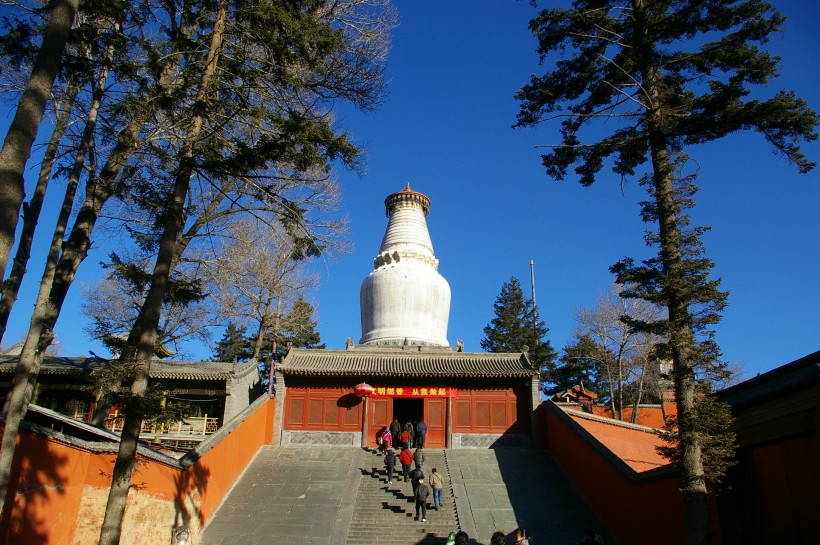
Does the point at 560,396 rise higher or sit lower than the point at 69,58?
lower

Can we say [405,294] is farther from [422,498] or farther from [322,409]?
[422,498]

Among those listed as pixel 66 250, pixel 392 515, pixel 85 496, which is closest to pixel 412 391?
pixel 392 515

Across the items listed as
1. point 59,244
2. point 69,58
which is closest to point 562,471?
point 59,244

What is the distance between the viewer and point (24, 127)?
21.1ft

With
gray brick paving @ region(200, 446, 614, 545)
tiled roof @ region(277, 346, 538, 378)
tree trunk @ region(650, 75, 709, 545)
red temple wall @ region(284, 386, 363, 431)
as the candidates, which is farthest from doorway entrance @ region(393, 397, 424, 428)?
tree trunk @ region(650, 75, 709, 545)

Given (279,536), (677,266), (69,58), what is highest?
(69,58)

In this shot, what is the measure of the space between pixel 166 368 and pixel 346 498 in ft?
31.0

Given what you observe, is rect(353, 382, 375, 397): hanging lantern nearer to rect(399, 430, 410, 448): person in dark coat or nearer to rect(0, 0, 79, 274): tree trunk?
rect(399, 430, 410, 448): person in dark coat

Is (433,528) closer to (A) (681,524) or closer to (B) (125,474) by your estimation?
(A) (681,524)

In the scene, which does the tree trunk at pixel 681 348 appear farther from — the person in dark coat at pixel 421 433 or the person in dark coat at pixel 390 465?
the person in dark coat at pixel 421 433

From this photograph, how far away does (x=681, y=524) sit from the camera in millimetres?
9758

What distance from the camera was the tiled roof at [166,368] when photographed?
1927cm

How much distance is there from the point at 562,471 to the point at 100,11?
14.5 m

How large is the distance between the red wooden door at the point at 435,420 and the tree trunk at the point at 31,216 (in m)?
12.8
